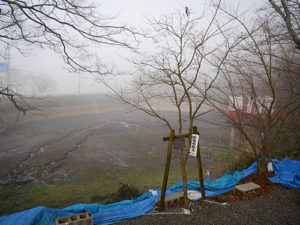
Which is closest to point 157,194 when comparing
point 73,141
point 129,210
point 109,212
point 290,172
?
point 129,210

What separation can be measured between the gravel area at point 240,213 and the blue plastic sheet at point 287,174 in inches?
21.9

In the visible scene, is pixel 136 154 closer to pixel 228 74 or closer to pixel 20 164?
pixel 20 164

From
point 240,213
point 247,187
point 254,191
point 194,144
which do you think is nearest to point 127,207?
point 194,144

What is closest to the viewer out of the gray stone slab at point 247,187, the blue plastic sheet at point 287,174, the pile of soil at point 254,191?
the pile of soil at point 254,191

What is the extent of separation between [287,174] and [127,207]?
4.60 m

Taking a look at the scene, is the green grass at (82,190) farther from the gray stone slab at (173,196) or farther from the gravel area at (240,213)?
the gravel area at (240,213)

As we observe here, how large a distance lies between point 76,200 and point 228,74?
638cm

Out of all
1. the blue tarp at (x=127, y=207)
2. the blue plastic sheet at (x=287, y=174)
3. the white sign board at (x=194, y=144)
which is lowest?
the blue tarp at (x=127, y=207)

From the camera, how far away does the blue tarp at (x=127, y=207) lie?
3863 mm

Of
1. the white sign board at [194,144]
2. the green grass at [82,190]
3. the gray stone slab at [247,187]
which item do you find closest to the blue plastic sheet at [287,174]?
the gray stone slab at [247,187]

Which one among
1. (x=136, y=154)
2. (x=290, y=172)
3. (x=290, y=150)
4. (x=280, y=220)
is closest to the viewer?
(x=280, y=220)

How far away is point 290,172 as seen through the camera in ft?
19.3

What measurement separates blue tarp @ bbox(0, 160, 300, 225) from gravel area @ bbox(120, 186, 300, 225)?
286 mm

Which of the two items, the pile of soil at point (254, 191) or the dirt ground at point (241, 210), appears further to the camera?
the pile of soil at point (254, 191)
